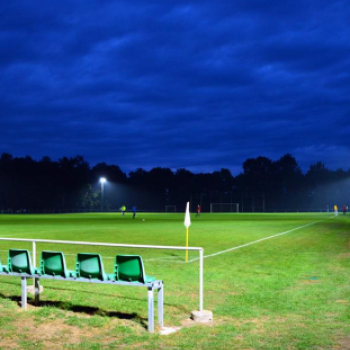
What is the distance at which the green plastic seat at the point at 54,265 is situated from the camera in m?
9.05

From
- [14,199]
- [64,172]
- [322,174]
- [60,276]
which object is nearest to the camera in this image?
[60,276]

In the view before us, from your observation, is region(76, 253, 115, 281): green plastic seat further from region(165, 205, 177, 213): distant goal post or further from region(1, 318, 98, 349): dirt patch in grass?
region(165, 205, 177, 213): distant goal post

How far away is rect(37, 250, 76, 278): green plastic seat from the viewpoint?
905 centimetres

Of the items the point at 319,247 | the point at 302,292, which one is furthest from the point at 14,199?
the point at 302,292

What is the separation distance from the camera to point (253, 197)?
137m

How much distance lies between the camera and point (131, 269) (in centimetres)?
828

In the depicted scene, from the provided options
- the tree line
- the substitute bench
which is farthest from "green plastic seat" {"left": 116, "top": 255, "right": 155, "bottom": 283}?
the tree line

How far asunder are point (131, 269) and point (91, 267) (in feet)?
2.70

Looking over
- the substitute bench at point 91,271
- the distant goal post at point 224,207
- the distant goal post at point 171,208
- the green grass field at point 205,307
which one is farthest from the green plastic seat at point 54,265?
the distant goal post at point 171,208

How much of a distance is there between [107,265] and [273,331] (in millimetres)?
8519

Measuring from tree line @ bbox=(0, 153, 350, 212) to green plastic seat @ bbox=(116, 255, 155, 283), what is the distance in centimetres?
10837

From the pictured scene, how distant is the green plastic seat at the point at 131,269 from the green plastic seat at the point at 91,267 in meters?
0.27

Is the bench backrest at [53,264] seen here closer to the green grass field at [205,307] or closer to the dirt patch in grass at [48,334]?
the green grass field at [205,307]

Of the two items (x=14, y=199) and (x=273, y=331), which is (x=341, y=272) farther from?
(x=14, y=199)
